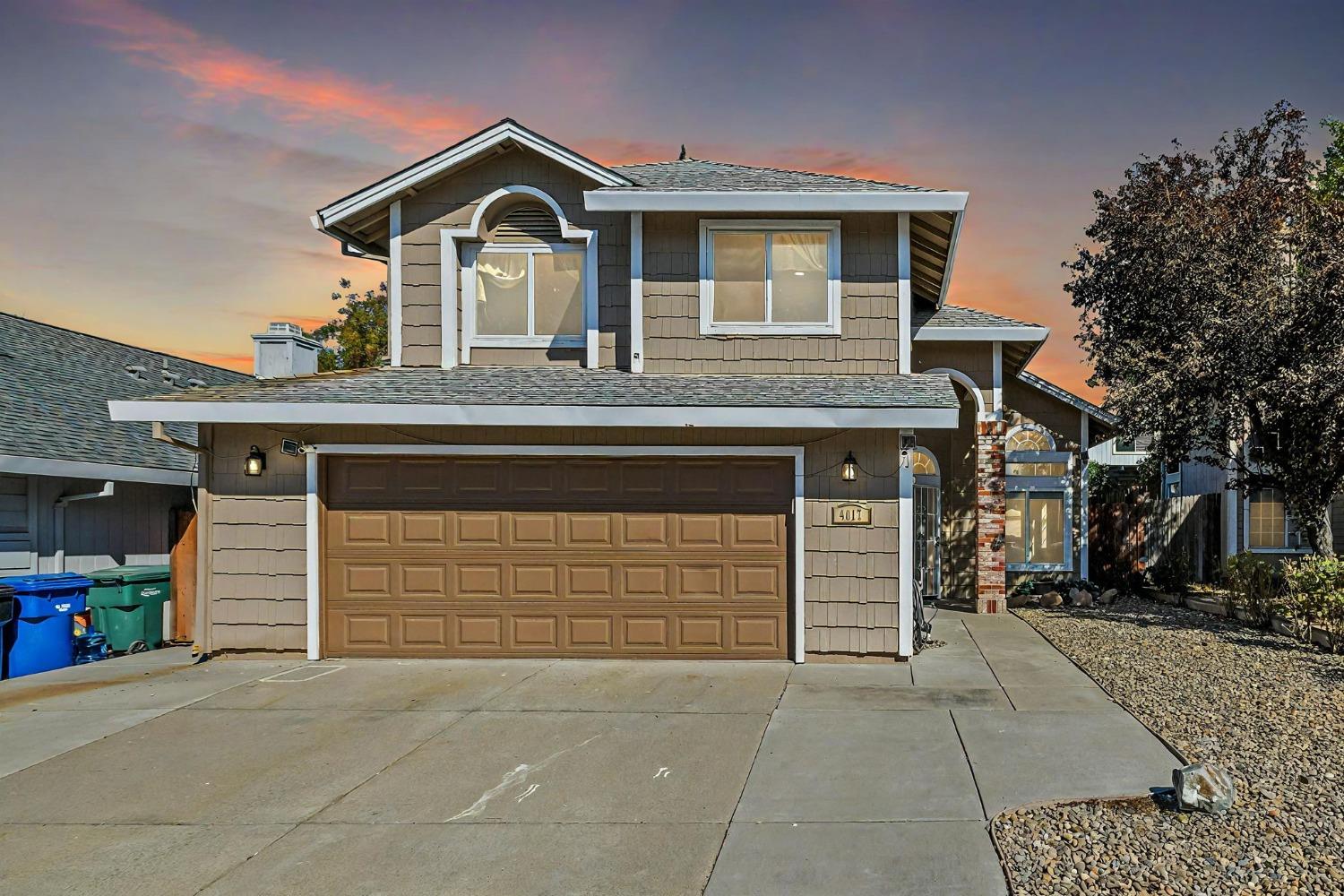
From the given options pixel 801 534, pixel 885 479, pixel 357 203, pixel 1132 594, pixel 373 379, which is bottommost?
pixel 1132 594

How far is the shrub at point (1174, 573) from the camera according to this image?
1636cm

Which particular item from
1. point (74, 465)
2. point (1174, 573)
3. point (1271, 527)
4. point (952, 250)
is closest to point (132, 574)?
point (74, 465)

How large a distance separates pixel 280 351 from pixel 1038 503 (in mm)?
13084

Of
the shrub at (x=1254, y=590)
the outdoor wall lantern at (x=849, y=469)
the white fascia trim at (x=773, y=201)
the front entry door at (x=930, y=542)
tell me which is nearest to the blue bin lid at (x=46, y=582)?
the white fascia trim at (x=773, y=201)

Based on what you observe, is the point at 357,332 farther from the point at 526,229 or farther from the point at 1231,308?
the point at 1231,308

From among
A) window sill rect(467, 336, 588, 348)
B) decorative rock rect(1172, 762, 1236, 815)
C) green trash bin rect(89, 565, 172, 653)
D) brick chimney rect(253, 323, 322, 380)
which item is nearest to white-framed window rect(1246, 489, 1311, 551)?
window sill rect(467, 336, 588, 348)

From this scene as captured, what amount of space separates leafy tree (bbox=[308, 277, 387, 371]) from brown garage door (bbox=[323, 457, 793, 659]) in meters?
19.7

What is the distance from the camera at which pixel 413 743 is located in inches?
285

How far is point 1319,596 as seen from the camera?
10.8 metres

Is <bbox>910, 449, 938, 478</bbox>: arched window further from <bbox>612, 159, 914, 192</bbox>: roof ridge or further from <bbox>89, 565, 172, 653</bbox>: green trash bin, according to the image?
<bbox>89, 565, 172, 653</bbox>: green trash bin

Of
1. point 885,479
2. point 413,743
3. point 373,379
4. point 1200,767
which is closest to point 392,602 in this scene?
point 373,379

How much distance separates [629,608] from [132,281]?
13760mm

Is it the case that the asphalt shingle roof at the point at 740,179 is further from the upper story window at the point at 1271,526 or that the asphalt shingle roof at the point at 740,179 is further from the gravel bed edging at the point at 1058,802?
the upper story window at the point at 1271,526

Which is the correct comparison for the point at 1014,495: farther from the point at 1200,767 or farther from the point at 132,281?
the point at 132,281
